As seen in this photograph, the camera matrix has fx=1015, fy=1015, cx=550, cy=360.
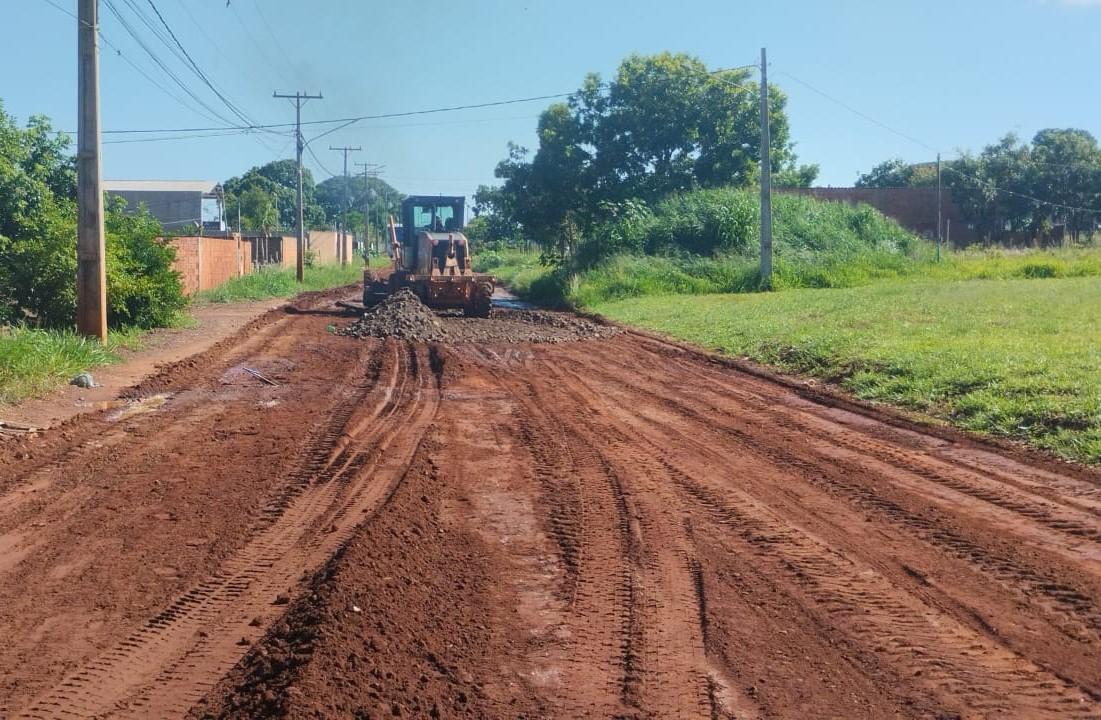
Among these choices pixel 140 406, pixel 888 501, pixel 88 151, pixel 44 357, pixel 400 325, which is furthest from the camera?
pixel 400 325

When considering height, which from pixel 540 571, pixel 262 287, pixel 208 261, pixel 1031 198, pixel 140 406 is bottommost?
pixel 540 571

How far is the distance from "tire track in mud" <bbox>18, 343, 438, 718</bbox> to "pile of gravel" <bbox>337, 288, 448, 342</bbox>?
1134cm

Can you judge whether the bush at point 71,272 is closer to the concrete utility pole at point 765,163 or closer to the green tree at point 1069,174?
the concrete utility pole at point 765,163

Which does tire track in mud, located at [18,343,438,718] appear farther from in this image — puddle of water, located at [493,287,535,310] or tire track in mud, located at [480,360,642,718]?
puddle of water, located at [493,287,535,310]

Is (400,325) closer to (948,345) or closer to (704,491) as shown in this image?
(948,345)

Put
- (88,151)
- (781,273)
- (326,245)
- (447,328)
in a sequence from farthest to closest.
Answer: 1. (326,245)
2. (781,273)
3. (447,328)
4. (88,151)

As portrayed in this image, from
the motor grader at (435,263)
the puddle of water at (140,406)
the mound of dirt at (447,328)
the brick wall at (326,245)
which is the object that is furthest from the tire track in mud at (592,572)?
the brick wall at (326,245)

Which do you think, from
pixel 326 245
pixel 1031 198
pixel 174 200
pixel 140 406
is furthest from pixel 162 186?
pixel 140 406

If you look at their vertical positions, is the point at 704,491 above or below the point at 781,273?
below

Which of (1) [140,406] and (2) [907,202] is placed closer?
(1) [140,406]

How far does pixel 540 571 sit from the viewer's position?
6422 millimetres

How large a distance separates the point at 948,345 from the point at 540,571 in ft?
36.9

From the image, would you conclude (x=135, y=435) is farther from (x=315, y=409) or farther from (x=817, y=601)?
(x=817, y=601)

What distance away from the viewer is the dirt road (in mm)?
4680
